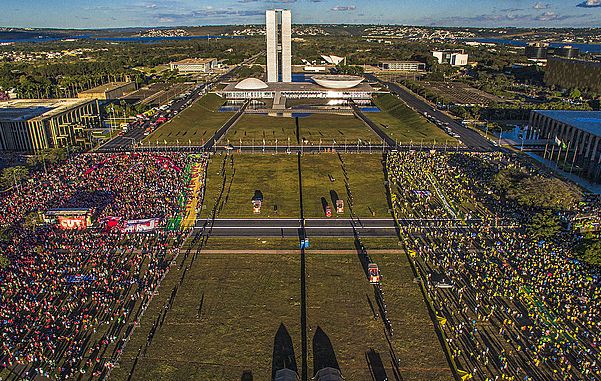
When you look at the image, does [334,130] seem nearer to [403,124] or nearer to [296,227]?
[403,124]

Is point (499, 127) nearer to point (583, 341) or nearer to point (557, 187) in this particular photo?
point (557, 187)

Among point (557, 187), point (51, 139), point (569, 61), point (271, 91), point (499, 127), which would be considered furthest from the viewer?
point (569, 61)

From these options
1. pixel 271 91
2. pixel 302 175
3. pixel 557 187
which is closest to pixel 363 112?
pixel 271 91

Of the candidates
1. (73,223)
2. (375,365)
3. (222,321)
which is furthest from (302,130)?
(375,365)

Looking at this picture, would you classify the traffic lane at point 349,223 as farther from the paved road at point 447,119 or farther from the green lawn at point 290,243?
the paved road at point 447,119

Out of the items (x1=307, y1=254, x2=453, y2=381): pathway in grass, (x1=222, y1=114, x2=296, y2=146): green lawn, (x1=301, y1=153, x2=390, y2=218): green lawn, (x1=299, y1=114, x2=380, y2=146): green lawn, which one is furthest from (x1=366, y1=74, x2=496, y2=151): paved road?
(x1=307, y1=254, x2=453, y2=381): pathway in grass

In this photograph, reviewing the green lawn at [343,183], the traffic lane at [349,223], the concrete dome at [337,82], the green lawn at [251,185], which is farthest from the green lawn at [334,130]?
the traffic lane at [349,223]
